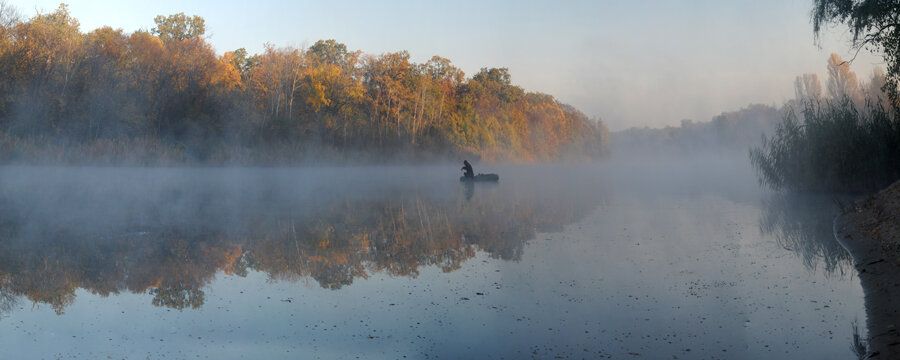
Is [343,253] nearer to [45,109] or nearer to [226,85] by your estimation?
[45,109]

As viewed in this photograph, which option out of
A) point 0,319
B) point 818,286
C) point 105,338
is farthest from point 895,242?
point 0,319

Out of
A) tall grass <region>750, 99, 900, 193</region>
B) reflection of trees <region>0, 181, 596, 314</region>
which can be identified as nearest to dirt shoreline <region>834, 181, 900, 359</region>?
reflection of trees <region>0, 181, 596, 314</region>

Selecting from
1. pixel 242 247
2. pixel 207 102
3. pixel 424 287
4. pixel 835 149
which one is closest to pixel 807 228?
pixel 835 149

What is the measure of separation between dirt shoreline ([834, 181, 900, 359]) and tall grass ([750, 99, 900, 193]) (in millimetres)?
6456

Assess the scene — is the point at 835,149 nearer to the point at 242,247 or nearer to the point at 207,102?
the point at 242,247

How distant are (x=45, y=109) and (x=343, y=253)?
38.5 m

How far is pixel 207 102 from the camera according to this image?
48.6 m

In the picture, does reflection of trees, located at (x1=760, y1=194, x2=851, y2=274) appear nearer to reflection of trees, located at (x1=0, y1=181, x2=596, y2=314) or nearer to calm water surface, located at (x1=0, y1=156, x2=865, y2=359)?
calm water surface, located at (x1=0, y1=156, x2=865, y2=359)

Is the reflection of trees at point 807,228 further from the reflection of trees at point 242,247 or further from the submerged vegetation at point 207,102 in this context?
the submerged vegetation at point 207,102

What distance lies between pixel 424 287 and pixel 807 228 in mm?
8724

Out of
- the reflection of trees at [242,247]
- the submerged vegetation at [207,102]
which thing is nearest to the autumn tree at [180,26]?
the submerged vegetation at [207,102]

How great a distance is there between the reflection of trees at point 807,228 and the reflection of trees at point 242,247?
13.7 feet

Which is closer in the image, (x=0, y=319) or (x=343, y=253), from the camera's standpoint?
(x=0, y=319)

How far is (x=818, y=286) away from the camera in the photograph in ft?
21.5
